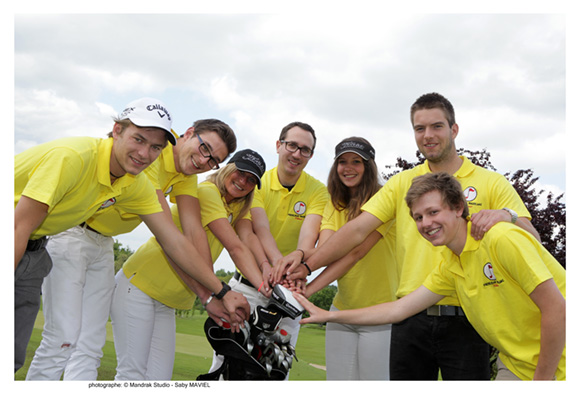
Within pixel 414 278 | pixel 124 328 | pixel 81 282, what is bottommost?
pixel 124 328

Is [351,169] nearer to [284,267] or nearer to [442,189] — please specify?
[284,267]

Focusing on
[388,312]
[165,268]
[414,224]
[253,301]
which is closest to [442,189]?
[414,224]

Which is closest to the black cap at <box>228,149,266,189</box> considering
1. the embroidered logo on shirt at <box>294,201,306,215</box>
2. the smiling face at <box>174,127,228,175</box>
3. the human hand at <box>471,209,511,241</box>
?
the smiling face at <box>174,127,228,175</box>

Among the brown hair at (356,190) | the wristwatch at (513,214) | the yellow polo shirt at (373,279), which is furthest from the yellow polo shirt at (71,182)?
the wristwatch at (513,214)

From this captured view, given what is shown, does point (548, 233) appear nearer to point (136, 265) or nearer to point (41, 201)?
point (136, 265)

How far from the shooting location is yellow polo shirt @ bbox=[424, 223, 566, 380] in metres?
2.96

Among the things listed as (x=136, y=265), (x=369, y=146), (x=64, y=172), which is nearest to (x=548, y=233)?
(x=369, y=146)

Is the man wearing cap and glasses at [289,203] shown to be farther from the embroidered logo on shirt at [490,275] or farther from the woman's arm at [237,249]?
the embroidered logo on shirt at [490,275]

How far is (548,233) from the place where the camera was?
32.7ft

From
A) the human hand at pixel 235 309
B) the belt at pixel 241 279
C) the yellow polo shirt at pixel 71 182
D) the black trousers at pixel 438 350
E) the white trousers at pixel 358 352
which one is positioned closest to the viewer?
A: the yellow polo shirt at pixel 71 182

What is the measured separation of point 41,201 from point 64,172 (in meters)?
0.27

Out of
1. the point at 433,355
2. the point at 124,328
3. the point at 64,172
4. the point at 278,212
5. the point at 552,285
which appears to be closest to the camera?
the point at 552,285

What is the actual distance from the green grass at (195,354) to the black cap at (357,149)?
7076mm

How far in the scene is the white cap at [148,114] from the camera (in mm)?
3621
